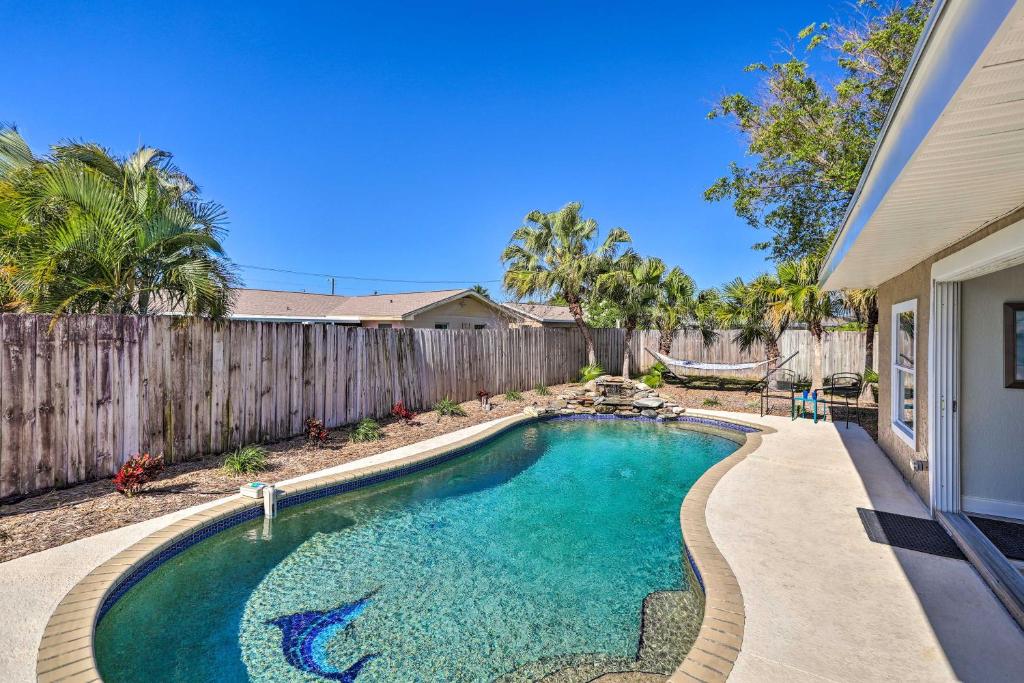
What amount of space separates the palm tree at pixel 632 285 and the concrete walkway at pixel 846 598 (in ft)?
26.5

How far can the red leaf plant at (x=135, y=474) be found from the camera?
14.5ft

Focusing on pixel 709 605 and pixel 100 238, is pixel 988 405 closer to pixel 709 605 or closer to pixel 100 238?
pixel 709 605

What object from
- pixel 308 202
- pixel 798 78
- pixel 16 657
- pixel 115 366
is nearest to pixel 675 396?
pixel 798 78

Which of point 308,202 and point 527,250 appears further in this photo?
point 308,202

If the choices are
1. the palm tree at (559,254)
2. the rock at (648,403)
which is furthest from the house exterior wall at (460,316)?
the rock at (648,403)

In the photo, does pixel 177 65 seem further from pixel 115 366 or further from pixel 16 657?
pixel 16 657

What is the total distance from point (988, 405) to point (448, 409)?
703 cm

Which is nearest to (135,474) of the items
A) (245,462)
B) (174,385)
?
(245,462)

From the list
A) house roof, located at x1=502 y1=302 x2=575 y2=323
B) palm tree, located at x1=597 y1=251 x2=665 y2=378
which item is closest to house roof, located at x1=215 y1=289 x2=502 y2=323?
house roof, located at x1=502 y1=302 x2=575 y2=323

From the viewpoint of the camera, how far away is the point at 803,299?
33.3 ft

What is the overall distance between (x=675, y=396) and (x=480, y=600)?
380 inches

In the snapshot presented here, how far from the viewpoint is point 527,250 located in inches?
509

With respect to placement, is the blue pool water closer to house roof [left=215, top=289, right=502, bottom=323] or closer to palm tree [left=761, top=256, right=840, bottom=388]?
palm tree [left=761, top=256, right=840, bottom=388]

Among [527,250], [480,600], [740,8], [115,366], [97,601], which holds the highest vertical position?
[740,8]
